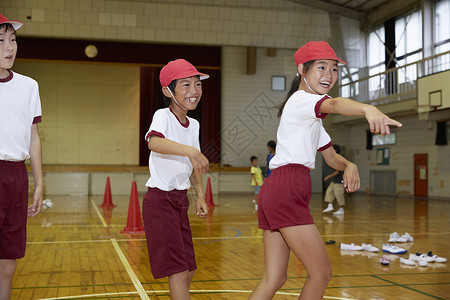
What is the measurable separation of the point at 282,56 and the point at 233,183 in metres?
4.93

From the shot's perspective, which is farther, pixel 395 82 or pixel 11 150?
pixel 395 82

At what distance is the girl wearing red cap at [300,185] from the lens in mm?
2281

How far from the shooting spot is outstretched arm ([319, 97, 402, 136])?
1803 millimetres

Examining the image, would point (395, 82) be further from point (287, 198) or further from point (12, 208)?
point (12, 208)

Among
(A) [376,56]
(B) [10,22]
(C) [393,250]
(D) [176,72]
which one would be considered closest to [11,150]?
(B) [10,22]

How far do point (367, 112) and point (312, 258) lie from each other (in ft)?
2.40

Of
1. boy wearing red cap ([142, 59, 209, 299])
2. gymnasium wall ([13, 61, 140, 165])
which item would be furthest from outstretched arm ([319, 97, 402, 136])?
gymnasium wall ([13, 61, 140, 165])

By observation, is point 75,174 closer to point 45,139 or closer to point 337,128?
point 45,139

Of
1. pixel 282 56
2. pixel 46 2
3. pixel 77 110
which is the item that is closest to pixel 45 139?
pixel 77 110

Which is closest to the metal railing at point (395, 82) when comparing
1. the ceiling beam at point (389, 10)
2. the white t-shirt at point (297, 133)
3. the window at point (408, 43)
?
the window at point (408, 43)

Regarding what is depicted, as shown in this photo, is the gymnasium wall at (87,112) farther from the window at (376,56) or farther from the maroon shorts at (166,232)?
the maroon shorts at (166,232)

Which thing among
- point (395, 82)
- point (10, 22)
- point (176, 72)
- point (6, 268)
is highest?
point (395, 82)

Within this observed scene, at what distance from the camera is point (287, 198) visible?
7.64 feet

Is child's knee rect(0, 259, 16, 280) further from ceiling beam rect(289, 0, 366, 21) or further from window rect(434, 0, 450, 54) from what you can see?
ceiling beam rect(289, 0, 366, 21)
